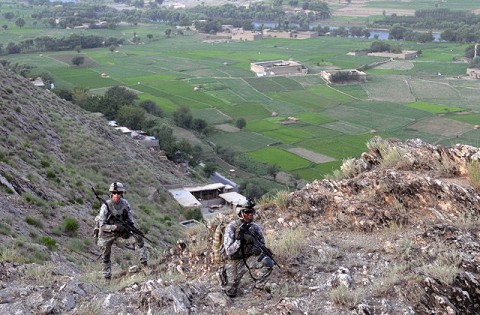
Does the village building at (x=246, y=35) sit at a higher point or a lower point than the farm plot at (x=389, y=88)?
higher

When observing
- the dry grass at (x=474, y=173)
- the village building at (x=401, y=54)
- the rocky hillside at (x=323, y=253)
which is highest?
the dry grass at (x=474, y=173)

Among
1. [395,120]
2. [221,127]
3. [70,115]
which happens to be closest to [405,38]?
[395,120]

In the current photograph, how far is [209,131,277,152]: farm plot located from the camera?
60938mm

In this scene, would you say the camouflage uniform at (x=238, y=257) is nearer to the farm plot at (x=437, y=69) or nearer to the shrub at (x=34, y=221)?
the shrub at (x=34, y=221)

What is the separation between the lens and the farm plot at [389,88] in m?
82.8

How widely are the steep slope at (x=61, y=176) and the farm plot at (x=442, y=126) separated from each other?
1391 inches

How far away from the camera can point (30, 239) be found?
51.3 feet

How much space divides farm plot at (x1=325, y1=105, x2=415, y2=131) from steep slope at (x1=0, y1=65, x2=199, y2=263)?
114 ft

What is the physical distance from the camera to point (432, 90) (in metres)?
87.4

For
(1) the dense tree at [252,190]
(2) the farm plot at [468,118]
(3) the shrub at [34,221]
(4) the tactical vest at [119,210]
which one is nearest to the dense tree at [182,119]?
(1) the dense tree at [252,190]

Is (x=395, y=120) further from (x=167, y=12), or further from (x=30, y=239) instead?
(x=167, y=12)

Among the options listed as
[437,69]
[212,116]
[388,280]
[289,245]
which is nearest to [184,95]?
[212,116]

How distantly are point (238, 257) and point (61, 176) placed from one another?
15.7 m

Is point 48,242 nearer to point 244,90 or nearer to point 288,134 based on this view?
point 288,134
